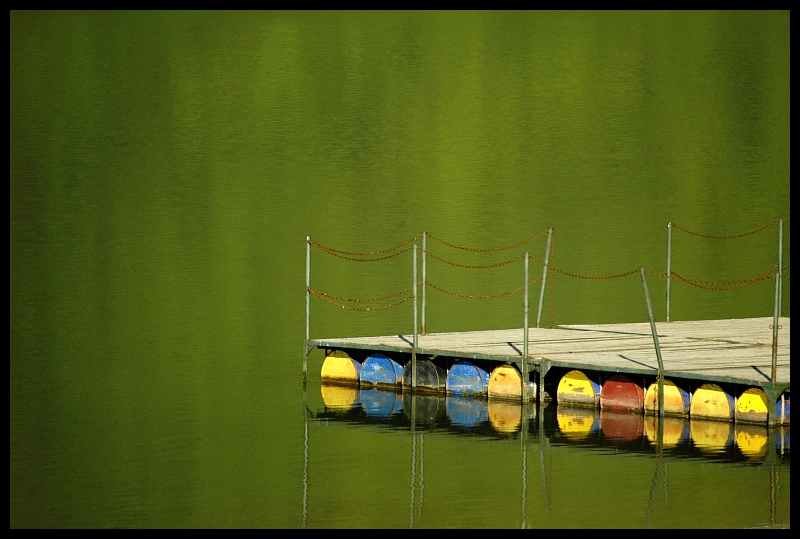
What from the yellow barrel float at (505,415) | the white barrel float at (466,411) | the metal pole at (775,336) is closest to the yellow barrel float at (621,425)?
the yellow barrel float at (505,415)

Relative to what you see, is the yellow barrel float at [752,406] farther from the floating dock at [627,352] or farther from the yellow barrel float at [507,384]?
the yellow barrel float at [507,384]

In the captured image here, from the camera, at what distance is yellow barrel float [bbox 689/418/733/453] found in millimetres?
10945

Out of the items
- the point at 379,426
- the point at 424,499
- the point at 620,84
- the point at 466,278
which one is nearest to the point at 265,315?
the point at 466,278

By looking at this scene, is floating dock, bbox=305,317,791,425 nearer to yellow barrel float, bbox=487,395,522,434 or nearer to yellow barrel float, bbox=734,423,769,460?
yellow barrel float, bbox=734,423,769,460

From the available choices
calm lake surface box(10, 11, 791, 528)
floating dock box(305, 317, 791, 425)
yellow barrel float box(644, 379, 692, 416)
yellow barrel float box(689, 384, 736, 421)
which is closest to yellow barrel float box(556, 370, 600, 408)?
floating dock box(305, 317, 791, 425)

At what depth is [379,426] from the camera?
12.0 m

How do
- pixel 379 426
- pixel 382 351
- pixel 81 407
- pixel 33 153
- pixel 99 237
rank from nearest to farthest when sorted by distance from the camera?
pixel 379 426
pixel 81 407
pixel 382 351
pixel 99 237
pixel 33 153

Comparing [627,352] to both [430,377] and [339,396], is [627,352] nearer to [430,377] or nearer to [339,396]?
[430,377]

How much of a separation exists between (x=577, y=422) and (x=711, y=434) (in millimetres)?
1033

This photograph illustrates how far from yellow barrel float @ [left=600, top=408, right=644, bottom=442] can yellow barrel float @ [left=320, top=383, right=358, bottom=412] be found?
1.97 metres

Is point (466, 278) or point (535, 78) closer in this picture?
point (466, 278)

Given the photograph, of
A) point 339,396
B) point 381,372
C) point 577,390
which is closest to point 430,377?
point 381,372
